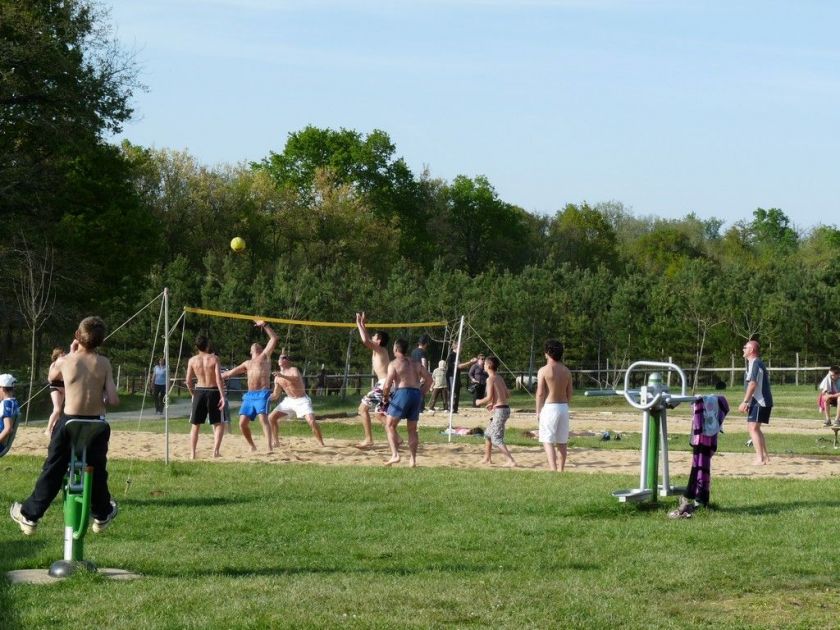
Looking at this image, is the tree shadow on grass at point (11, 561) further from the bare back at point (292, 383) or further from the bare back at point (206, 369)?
the bare back at point (292, 383)

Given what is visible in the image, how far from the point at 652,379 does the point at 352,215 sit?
197ft

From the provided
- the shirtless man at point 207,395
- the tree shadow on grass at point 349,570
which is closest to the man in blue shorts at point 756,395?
the shirtless man at point 207,395

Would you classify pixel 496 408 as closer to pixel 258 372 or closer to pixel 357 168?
pixel 258 372

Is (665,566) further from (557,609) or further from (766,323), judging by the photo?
(766,323)

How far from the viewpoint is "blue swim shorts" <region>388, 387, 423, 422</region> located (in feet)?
57.5

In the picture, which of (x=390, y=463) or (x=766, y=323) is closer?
(x=390, y=463)

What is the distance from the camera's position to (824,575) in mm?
8625

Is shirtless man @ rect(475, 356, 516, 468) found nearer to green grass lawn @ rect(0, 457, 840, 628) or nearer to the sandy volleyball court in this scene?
the sandy volleyball court

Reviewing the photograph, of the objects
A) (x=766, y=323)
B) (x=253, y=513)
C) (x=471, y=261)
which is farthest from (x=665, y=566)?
(x=471, y=261)

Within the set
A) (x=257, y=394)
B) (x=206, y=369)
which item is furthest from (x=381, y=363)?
(x=206, y=369)

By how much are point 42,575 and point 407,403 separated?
9461 mm

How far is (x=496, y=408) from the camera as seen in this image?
Result: 1823 cm

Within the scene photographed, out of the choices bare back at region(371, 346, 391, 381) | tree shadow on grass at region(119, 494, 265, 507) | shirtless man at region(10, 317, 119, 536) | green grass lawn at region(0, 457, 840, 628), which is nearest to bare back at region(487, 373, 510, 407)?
bare back at region(371, 346, 391, 381)

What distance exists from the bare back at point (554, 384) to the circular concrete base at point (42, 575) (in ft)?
28.1
